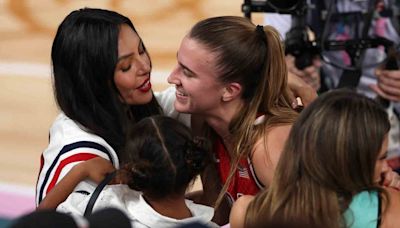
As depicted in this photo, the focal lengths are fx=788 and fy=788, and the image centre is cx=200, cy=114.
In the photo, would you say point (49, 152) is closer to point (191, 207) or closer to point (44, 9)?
point (191, 207)

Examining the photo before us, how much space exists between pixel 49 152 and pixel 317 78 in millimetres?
1051

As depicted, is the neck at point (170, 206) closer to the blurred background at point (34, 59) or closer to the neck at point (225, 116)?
the neck at point (225, 116)

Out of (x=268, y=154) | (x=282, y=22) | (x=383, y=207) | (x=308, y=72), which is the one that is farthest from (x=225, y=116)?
(x=282, y=22)

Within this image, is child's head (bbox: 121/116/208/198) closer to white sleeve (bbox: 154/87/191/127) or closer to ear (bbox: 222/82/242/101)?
ear (bbox: 222/82/242/101)

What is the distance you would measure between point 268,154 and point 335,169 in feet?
1.19

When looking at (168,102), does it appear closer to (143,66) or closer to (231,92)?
(143,66)

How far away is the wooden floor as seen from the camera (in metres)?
3.70

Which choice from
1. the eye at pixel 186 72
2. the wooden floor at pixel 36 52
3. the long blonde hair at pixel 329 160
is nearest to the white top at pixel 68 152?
the eye at pixel 186 72

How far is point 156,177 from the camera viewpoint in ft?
5.06

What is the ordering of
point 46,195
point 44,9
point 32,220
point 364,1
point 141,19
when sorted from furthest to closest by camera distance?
point 44,9 → point 141,19 → point 364,1 → point 46,195 → point 32,220

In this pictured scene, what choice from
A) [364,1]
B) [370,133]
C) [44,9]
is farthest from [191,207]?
[44,9]

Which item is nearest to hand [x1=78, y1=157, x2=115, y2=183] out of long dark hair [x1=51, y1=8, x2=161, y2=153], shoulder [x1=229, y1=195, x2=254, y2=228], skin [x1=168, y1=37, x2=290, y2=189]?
long dark hair [x1=51, y1=8, x2=161, y2=153]

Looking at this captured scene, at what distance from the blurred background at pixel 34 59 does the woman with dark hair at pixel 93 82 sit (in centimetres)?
139

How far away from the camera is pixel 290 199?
4.54ft
